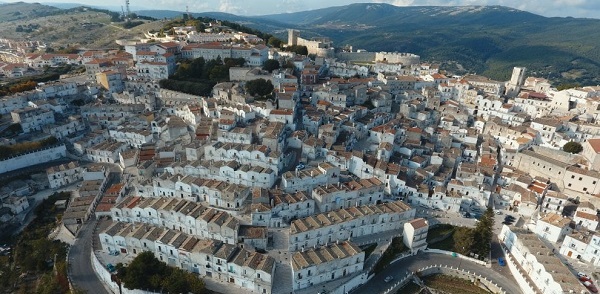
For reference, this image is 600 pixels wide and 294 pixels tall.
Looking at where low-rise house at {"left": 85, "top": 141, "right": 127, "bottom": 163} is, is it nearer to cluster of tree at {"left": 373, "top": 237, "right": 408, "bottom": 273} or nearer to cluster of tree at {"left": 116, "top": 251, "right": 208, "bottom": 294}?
cluster of tree at {"left": 116, "top": 251, "right": 208, "bottom": 294}

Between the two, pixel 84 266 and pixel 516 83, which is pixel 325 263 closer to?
pixel 84 266

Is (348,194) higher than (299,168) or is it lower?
lower

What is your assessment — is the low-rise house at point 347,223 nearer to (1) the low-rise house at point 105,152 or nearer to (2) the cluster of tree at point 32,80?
(1) the low-rise house at point 105,152

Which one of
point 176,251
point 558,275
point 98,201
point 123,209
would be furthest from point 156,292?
point 558,275

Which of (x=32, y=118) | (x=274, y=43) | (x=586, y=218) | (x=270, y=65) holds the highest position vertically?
(x=274, y=43)

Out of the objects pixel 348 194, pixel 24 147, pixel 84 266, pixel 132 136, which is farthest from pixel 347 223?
pixel 24 147

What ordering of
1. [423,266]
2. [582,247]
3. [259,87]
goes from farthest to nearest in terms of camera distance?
[259,87]
[423,266]
[582,247]

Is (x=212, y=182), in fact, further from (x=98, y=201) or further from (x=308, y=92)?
(x=308, y=92)

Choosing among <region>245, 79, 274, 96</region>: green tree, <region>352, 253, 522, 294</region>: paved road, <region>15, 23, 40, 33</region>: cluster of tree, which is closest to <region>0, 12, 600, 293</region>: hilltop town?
<region>245, 79, 274, 96</region>: green tree
